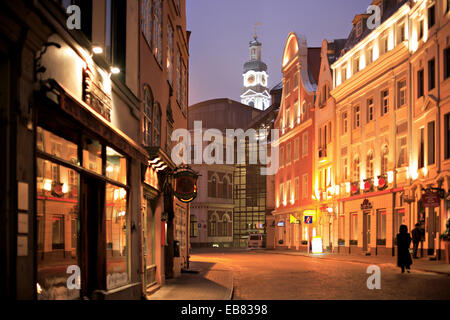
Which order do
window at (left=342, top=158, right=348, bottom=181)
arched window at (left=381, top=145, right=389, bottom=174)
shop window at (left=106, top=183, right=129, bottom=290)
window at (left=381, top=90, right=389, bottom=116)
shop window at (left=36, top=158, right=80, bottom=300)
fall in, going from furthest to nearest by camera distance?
window at (left=342, top=158, right=348, bottom=181) < window at (left=381, top=90, right=389, bottom=116) < arched window at (left=381, top=145, right=389, bottom=174) < shop window at (left=106, top=183, right=129, bottom=290) < shop window at (left=36, top=158, right=80, bottom=300)

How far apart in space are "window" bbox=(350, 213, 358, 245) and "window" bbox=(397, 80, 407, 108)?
958 cm

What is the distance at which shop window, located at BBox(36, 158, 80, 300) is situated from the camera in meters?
7.40

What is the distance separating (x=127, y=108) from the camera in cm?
1291

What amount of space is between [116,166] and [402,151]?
25.8m

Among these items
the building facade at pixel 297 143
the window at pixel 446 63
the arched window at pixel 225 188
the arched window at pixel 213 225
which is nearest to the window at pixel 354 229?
the building facade at pixel 297 143

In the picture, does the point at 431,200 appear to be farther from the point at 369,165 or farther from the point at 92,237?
the point at 92,237

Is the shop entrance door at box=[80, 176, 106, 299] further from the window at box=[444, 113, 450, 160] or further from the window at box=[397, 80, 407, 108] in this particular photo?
the window at box=[397, 80, 407, 108]

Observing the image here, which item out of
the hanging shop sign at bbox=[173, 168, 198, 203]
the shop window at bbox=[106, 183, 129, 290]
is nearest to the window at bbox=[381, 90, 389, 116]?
the hanging shop sign at bbox=[173, 168, 198, 203]

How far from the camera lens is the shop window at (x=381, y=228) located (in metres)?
36.9

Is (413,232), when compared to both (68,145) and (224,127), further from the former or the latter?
(224,127)

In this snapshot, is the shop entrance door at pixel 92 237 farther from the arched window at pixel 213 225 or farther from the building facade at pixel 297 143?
the arched window at pixel 213 225

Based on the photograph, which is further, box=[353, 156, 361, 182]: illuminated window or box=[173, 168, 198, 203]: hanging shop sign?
box=[353, 156, 361, 182]: illuminated window

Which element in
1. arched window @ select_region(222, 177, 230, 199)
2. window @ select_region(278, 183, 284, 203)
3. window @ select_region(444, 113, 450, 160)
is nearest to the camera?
window @ select_region(444, 113, 450, 160)

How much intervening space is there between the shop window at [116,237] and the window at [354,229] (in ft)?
101
